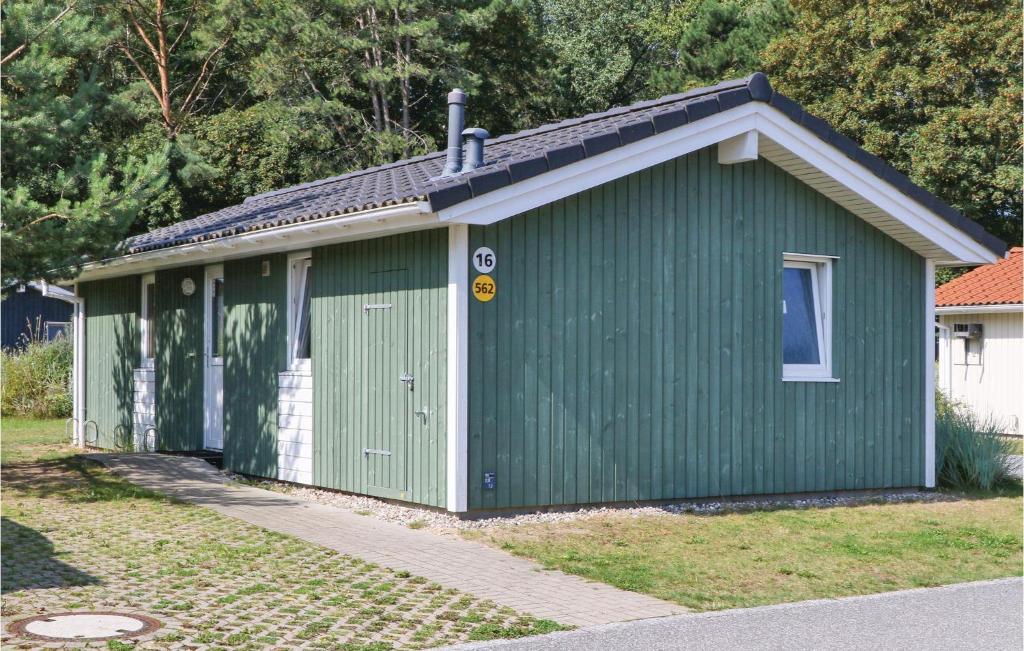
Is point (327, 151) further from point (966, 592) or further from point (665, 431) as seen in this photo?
point (966, 592)

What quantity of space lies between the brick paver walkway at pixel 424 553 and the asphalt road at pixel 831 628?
341 mm

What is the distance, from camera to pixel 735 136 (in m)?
11.6

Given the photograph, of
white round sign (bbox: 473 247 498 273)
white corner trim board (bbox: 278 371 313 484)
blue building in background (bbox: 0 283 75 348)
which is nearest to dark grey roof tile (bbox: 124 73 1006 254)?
white round sign (bbox: 473 247 498 273)

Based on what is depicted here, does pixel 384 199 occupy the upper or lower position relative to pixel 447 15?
lower

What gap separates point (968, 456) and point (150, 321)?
10.6 metres

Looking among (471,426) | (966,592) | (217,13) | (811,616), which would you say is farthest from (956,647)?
(217,13)

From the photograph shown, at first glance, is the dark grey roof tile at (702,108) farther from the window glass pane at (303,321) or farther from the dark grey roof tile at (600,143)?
the window glass pane at (303,321)

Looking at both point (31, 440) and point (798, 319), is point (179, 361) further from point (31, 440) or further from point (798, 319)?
point (798, 319)

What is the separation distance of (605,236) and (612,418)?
66.7 inches

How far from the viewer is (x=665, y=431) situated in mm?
→ 11469

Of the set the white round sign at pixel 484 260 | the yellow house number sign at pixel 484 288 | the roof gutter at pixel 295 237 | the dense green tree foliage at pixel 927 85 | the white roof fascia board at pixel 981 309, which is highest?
the dense green tree foliage at pixel 927 85

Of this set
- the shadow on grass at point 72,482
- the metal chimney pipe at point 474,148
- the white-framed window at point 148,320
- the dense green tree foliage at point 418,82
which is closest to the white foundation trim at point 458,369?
the metal chimney pipe at point 474,148

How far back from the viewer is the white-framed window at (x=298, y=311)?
41.2 ft

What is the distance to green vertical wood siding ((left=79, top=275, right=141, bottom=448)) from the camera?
16734 millimetres
